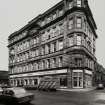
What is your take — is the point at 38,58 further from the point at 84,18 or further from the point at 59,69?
the point at 84,18

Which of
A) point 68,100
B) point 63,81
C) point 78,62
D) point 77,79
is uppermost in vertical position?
point 78,62

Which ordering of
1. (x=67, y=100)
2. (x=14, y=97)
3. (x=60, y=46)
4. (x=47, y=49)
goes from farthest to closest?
1. (x=47, y=49)
2. (x=60, y=46)
3. (x=67, y=100)
4. (x=14, y=97)

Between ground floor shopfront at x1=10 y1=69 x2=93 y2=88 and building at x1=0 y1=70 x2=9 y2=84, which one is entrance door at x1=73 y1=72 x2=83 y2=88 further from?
building at x1=0 y1=70 x2=9 y2=84

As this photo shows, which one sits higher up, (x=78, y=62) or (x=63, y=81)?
(x=78, y=62)

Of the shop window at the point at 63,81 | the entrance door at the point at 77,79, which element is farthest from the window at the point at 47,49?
the entrance door at the point at 77,79

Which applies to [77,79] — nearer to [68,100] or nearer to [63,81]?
[63,81]

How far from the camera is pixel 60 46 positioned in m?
41.1

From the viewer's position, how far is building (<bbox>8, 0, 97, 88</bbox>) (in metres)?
37.2

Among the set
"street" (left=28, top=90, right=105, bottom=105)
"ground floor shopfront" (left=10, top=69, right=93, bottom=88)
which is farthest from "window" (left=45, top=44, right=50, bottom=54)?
"street" (left=28, top=90, right=105, bottom=105)

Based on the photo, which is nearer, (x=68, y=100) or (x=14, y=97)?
(x=14, y=97)

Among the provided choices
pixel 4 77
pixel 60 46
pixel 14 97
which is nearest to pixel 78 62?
pixel 60 46

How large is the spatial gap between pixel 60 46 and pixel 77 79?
27.6ft

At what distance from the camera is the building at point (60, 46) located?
3719 centimetres

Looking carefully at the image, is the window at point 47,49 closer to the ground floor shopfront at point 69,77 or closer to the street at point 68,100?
the ground floor shopfront at point 69,77
